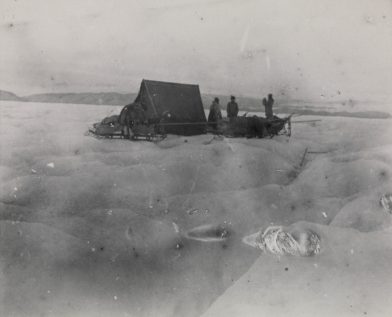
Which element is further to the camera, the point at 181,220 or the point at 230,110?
the point at 230,110

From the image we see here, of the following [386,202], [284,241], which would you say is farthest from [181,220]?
[386,202]

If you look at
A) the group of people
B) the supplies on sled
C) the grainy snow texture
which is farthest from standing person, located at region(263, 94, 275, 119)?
the supplies on sled

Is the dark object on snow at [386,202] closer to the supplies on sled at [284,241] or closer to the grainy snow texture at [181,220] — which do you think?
the grainy snow texture at [181,220]

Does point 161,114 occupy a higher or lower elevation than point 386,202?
higher

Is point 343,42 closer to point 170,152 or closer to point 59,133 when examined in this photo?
point 170,152

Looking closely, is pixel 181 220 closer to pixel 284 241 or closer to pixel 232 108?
pixel 284 241
